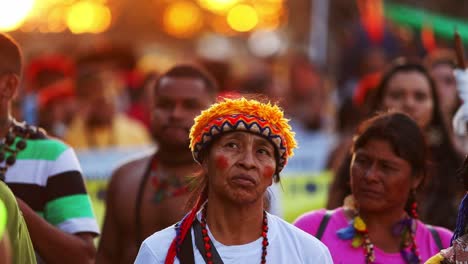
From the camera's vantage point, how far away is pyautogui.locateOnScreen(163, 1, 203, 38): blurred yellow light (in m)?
36.3

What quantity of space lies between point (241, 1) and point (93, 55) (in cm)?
1795

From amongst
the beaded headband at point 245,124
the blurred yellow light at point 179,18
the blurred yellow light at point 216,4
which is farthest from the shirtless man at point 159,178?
the blurred yellow light at point 179,18

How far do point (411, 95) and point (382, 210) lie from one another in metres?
2.55

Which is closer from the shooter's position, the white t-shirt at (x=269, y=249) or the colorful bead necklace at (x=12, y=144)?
the white t-shirt at (x=269, y=249)

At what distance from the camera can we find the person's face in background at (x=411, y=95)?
9344 mm

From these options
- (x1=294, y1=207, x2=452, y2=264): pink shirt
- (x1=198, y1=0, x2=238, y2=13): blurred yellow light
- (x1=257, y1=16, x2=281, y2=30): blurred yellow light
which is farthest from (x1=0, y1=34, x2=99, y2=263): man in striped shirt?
(x1=257, y1=16, x2=281, y2=30): blurred yellow light

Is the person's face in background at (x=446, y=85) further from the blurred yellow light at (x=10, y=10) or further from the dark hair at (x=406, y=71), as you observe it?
the blurred yellow light at (x=10, y=10)

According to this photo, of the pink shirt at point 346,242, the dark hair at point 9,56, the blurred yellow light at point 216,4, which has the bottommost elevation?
the pink shirt at point 346,242

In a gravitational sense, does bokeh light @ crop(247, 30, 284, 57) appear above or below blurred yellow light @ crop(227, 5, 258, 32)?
below

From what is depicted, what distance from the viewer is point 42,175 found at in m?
6.86

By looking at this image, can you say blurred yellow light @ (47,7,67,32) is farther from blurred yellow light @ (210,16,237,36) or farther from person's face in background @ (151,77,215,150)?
person's face in background @ (151,77,215,150)

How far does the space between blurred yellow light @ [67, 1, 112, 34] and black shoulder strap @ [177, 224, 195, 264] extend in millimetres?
28757

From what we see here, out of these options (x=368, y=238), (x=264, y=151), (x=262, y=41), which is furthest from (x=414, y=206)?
(x=262, y=41)

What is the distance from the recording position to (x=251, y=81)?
16.7 meters
